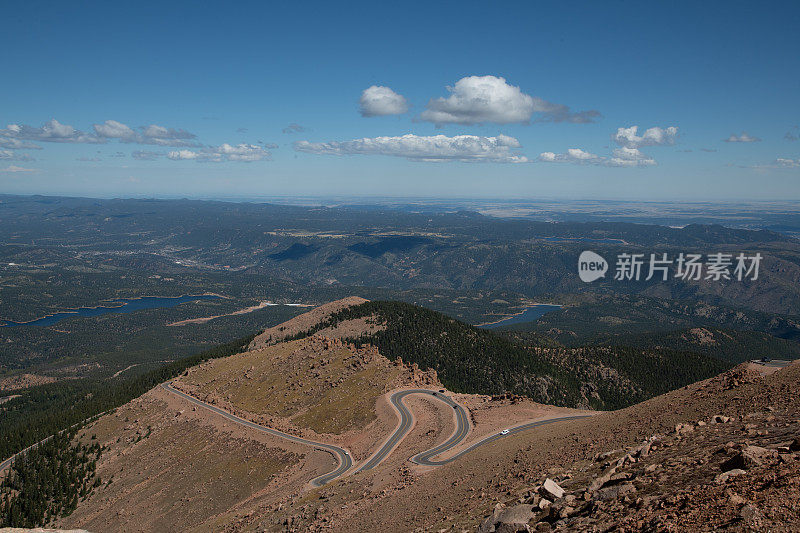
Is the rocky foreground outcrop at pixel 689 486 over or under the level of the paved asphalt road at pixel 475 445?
over

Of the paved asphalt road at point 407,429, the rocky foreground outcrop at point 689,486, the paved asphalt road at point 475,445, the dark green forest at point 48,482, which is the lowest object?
the dark green forest at point 48,482

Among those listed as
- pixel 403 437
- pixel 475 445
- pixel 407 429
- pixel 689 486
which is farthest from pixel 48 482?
pixel 689 486

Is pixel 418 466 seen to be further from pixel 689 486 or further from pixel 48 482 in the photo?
pixel 48 482

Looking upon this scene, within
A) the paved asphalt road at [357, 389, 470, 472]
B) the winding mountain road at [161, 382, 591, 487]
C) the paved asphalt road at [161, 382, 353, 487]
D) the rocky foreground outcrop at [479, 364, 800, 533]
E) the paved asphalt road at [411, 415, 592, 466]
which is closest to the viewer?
the rocky foreground outcrop at [479, 364, 800, 533]

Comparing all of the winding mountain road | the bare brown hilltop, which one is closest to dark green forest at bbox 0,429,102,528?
the bare brown hilltop

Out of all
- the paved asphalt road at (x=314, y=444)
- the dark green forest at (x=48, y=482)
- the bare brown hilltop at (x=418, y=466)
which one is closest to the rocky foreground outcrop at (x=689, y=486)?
the bare brown hilltop at (x=418, y=466)

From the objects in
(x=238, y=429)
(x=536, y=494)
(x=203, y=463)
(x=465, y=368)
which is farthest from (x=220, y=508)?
(x=465, y=368)

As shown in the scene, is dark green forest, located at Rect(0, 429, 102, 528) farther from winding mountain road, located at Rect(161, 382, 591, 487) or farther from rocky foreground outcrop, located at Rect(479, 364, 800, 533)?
rocky foreground outcrop, located at Rect(479, 364, 800, 533)

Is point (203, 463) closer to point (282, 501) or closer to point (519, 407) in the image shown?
point (282, 501)

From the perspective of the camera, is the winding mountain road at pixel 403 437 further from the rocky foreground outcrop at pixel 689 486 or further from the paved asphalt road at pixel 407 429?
the rocky foreground outcrop at pixel 689 486
